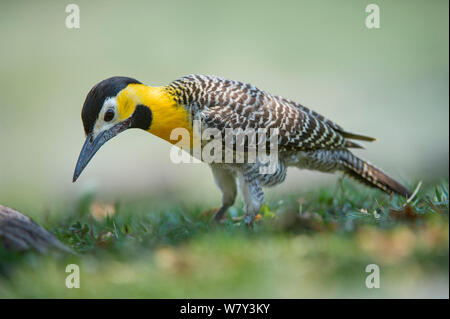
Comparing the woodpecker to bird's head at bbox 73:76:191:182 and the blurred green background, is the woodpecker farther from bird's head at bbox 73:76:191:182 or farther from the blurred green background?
the blurred green background

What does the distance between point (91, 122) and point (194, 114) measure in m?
1.19

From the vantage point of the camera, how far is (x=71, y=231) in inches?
240

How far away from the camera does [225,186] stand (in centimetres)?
712

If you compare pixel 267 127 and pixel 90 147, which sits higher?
pixel 267 127

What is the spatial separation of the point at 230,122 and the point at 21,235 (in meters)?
2.61

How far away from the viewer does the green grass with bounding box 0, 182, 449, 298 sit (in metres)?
4.37

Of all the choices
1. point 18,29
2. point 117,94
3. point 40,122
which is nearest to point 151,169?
point 40,122

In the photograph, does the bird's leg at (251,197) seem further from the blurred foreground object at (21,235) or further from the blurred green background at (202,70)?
the blurred foreground object at (21,235)

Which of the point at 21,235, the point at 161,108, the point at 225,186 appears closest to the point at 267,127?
the point at 225,186

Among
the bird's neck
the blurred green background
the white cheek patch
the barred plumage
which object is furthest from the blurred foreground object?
the blurred green background

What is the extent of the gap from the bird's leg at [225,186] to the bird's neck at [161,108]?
964 millimetres

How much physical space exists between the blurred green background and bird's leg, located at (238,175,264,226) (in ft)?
6.04

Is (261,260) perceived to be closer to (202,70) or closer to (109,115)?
(109,115)

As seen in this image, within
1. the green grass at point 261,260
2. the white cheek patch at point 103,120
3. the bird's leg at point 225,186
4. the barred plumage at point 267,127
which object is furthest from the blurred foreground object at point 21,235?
the bird's leg at point 225,186
